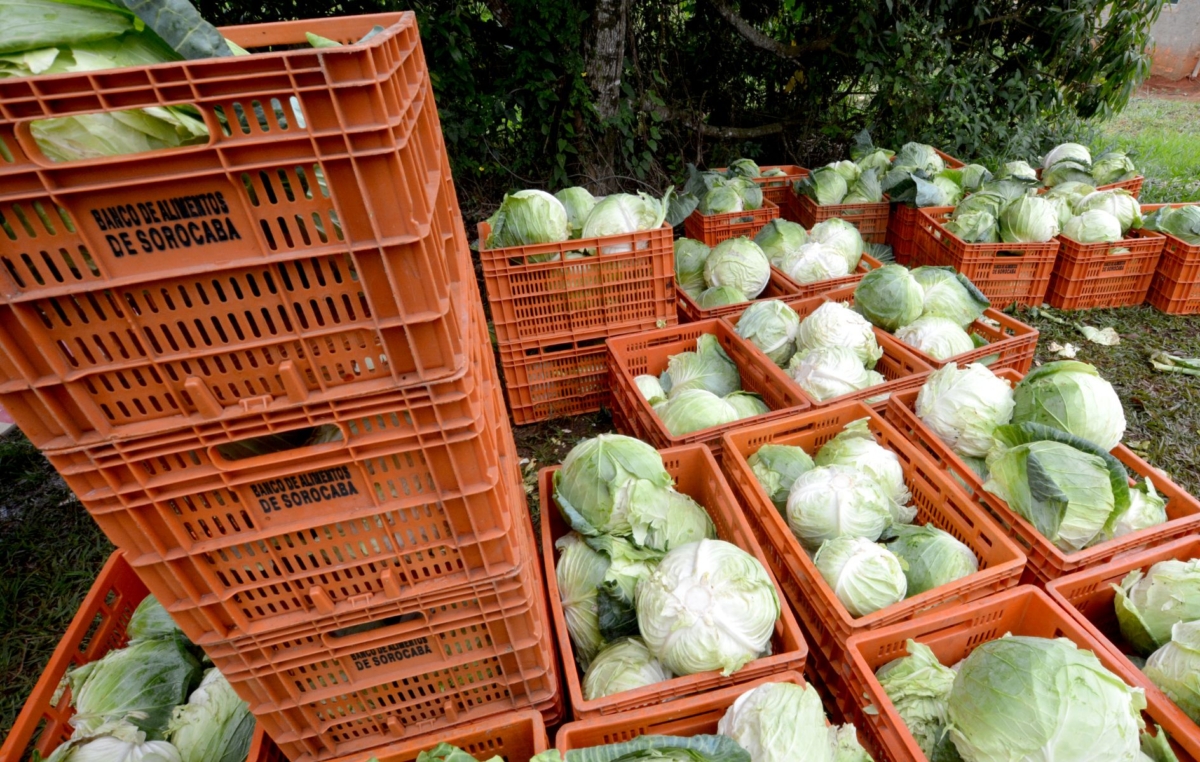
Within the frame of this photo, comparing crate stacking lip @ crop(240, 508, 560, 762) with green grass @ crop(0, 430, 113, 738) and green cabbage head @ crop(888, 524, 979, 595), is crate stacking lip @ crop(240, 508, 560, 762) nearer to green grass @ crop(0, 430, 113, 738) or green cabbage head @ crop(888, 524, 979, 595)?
green cabbage head @ crop(888, 524, 979, 595)

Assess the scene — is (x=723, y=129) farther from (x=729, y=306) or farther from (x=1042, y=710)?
(x=1042, y=710)

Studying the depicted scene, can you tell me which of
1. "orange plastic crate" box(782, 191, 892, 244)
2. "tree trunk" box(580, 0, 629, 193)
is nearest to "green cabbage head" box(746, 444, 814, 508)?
"orange plastic crate" box(782, 191, 892, 244)

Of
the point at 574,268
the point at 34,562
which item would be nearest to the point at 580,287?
the point at 574,268

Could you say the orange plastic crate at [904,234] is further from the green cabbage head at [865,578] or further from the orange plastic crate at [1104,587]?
the green cabbage head at [865,578]

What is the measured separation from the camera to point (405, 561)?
1624 millimetres

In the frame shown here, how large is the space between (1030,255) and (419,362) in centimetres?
473

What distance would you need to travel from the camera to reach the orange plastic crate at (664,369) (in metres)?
2.93

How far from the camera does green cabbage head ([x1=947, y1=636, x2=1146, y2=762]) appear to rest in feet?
5.30

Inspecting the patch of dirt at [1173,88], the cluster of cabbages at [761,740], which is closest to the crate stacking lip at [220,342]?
the cluster of cabbages at [761,740]

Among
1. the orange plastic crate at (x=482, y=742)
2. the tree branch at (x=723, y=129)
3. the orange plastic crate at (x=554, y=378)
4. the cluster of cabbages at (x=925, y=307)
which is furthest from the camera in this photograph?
the tree branch at (x=723, y=129)

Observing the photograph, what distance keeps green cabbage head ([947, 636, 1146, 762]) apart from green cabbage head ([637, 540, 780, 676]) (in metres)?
0.60

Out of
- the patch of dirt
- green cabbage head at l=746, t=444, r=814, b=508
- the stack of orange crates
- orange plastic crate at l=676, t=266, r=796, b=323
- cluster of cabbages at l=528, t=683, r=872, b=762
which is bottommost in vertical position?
the patch of dirt

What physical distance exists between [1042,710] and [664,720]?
1032 mm

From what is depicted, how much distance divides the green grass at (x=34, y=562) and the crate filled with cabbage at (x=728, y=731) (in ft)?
8.29
